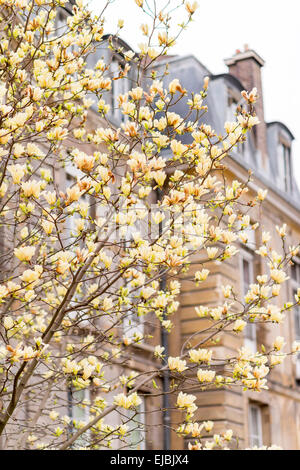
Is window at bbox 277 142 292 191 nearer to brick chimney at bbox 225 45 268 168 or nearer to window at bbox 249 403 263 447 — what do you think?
brick chimney at bbox 225 45 268 168

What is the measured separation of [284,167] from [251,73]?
9.45 ft

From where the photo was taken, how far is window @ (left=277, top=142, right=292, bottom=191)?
2186 cm

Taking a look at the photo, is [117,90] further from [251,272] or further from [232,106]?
[251,272]

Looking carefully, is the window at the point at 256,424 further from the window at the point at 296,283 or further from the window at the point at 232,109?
the window at the point at 232,109

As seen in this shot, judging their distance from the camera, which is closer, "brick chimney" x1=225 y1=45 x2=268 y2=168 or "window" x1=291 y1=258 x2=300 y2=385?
"brick chimney" x1=225 y1=45 x2=268 y2=168

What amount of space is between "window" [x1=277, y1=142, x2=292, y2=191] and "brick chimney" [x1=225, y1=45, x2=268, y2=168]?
82 centimetres

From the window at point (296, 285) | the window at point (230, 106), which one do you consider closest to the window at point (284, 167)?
the window at point (296, 285)

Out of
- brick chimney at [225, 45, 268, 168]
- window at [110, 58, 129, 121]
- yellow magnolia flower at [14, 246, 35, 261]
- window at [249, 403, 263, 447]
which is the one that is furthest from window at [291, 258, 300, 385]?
yellow magnolia flower at [14, 246, 35, 261]

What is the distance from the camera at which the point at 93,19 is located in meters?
7.66

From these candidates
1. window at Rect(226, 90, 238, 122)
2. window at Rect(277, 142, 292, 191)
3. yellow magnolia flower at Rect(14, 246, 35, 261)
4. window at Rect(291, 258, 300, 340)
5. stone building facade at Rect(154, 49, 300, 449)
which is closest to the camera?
yellow magnolia flower at Rect(14, 246, 35, 261)

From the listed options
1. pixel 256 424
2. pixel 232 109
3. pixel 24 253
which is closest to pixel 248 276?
pixel 256 424
